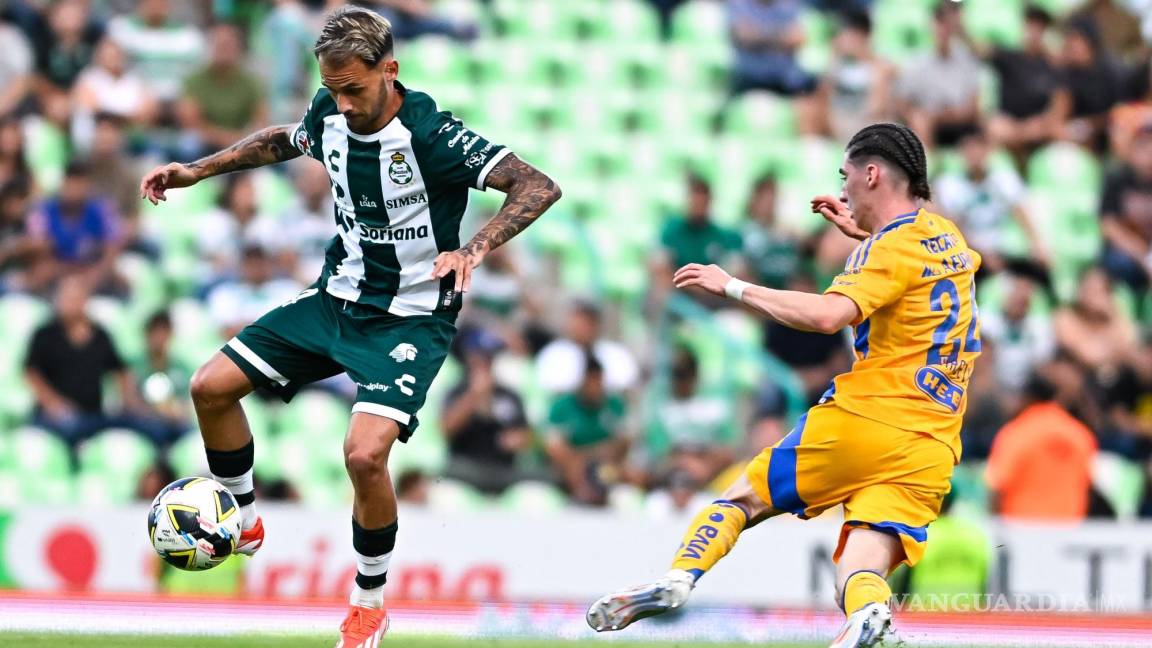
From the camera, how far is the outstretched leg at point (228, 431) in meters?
7.81

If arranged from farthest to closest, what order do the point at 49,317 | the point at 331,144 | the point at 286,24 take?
1. the point at 286,24
2. the point at 49,317
3. the point at 331,144

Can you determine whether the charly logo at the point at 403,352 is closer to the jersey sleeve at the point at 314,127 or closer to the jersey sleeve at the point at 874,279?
the jersey sleeve at the point at 314,127

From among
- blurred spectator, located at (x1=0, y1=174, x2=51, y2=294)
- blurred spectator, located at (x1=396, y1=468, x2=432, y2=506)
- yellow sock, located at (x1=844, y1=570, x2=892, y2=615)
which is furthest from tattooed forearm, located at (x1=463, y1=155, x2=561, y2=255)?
blurred spectator, located at (x1=0, y1=174, x2=51, y2=294)

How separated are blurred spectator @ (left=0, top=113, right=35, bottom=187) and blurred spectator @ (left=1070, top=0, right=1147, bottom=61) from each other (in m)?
10.7

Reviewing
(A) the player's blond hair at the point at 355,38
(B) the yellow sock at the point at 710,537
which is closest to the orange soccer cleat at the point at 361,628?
(B) the yellow sock at the point at 710,537

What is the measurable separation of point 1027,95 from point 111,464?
9.78 meters

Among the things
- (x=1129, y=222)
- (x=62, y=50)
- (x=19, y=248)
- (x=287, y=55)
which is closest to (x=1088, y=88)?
(x=1129, y=222)

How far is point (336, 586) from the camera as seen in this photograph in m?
12.4

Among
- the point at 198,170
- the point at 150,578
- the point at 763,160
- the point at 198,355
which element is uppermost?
the point at 763,160

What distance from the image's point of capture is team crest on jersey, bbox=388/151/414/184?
7.68m

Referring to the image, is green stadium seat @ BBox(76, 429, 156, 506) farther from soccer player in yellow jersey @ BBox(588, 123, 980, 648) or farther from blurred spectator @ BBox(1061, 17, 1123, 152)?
blurred spectator @ BBox(1061, 17, 1123, 152)

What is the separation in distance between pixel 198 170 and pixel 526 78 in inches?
339

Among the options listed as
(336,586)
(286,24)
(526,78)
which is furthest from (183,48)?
(336,586)

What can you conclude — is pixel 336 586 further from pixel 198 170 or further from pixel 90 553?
pixel 198 170
